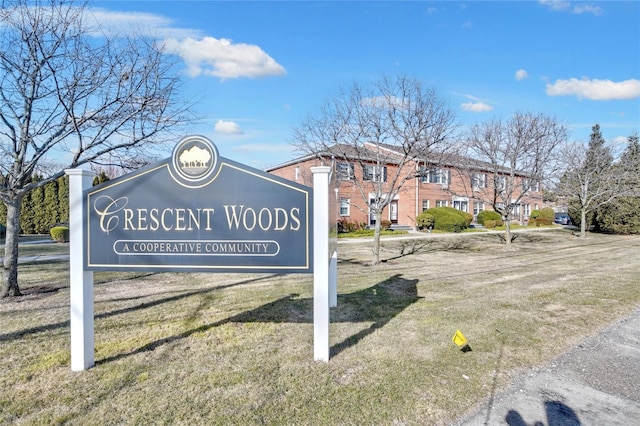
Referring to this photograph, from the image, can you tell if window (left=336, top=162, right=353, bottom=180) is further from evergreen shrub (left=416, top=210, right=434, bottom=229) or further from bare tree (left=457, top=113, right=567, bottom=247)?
evergreen shrub (left=416, top=210, right=434, bottom=229)

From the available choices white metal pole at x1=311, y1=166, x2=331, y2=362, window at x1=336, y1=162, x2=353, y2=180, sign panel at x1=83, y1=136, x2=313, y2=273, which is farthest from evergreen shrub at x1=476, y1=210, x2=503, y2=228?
sign panel at x1=83, y1=136, x2=313, y2=273

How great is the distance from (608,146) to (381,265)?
20.2m

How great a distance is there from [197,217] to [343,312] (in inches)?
125

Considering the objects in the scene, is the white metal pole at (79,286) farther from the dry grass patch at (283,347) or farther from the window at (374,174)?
the window at (374,174)

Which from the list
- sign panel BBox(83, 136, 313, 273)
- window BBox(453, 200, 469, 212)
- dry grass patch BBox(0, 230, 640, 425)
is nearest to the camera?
dry grass patch BBox(0, 230, 640, 425)

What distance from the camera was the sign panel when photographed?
4211 millimetres

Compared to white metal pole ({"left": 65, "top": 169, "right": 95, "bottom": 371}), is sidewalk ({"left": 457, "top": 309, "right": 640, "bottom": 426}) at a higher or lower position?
lower

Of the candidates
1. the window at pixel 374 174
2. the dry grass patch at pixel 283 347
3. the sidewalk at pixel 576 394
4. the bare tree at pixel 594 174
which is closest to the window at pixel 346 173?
the window at pixel 374 174

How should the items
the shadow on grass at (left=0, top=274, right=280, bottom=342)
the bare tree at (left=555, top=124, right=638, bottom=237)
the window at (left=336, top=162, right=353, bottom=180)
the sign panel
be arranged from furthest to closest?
the bare tree at (left=555, top=124, right=638, bottom=237) → the window at (left=336, top=162, right=353, bottom=180) → the shadow on grass at (left=0, top=274, right=280, bottom=342) → the sign panel

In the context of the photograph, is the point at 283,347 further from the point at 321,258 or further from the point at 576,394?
the point at 576,394

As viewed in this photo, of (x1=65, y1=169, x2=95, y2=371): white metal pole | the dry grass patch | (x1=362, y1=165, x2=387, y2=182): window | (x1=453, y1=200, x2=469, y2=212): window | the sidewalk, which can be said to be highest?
(x1=362, y1=165, x2=387, y2=182): window

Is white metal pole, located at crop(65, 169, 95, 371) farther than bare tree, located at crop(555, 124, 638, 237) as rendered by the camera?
No

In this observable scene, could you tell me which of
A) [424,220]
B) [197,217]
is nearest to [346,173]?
[197,217]

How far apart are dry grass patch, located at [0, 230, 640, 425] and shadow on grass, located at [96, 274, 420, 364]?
0.03 metres
